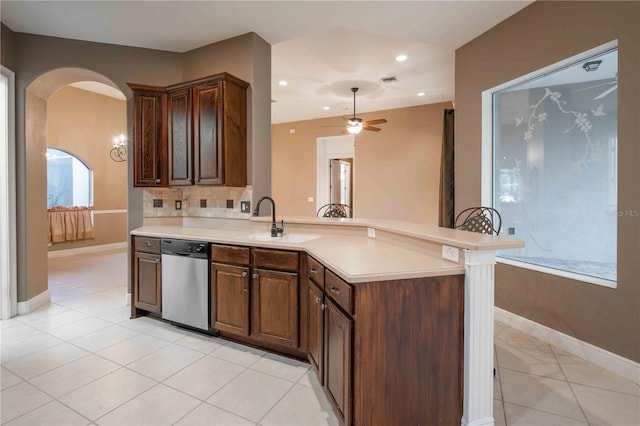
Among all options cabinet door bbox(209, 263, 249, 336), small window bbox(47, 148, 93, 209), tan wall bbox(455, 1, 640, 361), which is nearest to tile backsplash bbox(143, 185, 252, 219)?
cabinet door bbox(209, 263, 249, 336)

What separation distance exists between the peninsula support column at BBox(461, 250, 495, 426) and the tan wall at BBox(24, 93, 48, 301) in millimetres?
4338

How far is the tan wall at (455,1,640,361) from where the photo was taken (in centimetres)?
227

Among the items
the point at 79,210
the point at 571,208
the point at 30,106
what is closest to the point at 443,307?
the point at 571,208

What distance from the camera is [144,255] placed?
10.6 feet

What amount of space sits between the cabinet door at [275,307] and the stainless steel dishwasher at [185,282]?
0.56 metres

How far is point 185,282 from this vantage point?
2922 mm

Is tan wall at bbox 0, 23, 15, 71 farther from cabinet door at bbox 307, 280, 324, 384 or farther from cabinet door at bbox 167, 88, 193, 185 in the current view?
cabinet door at bbox 307, 280, 324, 384

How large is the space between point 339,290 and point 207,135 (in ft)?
7.80

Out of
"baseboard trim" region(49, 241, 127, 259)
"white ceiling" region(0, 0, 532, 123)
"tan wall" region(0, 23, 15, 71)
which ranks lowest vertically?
"baseboard trim" region(49, 241, 127, 259)

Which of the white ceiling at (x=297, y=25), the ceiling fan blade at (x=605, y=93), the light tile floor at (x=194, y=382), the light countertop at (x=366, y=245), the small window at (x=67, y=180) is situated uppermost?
the white ceiling at (x=297, y=25)

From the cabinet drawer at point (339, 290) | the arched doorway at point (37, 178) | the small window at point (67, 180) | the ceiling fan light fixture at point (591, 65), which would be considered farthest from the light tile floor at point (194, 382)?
the small window at point (67, 180)

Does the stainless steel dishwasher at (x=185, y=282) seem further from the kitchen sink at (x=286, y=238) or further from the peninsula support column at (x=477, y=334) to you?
the peninsula support column at (x=477, y=334)

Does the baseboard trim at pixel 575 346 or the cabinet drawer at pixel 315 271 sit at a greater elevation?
the cabinet drawer at pixel 315 271

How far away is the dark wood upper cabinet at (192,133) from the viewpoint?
325 centimetres
